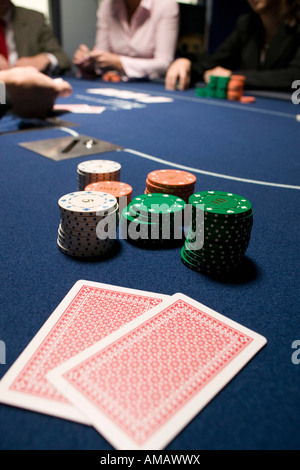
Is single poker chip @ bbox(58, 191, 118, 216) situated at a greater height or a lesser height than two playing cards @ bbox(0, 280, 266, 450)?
greater

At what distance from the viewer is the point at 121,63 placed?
17.4 feet

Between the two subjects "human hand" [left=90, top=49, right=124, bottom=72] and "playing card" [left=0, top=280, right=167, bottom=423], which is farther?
"human hand" [left=90, top=49, right=124, bottom=72]

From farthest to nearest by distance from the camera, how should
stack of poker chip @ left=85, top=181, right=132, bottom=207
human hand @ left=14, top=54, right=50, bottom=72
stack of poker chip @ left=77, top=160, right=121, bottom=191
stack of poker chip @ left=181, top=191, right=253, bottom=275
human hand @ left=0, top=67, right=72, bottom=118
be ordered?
human hand @ left=14, top=54, right=50, bottom=72 < human hand @ left=0, top=67, right=72, bottom=118 < stack of poker chip @ left=77, top=160, right=121, bottom=191 < stack of poker chip @ left=85, top=181, right=132, bottom=207 < stack of poker chip @ left=181, top=191, right=253, bottom=275

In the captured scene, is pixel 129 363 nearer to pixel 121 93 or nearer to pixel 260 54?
pixel 121 93

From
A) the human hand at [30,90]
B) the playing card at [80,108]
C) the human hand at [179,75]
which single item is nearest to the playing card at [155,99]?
the playing card at [80,108]

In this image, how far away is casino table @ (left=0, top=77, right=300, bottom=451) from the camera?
24.9 inches

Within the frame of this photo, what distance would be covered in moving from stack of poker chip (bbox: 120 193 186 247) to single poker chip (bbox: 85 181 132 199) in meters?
0.11

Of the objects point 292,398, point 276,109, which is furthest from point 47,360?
point 276,109

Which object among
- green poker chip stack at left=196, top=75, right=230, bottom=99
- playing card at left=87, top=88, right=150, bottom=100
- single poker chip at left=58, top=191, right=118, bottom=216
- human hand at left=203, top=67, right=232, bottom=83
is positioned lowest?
single poker chip at left=58, top=191, right=118, bottom=216

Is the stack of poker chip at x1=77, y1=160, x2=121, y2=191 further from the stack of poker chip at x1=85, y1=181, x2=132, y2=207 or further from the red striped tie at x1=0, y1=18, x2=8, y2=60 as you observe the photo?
the red striped tie at x1=0, y1=18, x2=8, y2=60

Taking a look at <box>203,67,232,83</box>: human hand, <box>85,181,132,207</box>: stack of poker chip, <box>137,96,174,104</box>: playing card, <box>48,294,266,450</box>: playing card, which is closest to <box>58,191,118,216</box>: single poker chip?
<box>85,181,132,207</box>: stack of poker chip

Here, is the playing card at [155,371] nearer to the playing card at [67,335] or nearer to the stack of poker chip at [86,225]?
the playing card at [67,335]

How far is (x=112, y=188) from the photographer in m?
1.41

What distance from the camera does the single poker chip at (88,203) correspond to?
1.09m
